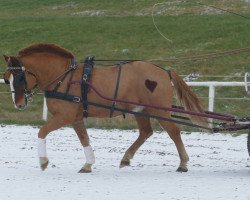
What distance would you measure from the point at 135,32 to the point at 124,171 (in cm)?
2467

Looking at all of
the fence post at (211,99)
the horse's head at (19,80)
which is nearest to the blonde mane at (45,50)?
the horse's head at (19,80)

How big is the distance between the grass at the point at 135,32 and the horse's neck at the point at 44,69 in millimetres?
10367

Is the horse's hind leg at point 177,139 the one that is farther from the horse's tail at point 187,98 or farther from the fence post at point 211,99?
the fence post at point 211,99

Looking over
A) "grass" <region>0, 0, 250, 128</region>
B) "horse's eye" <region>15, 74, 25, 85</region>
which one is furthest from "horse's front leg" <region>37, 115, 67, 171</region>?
"grass" <region>0, 0, 250, 128</region>

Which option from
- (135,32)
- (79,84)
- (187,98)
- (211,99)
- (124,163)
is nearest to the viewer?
(79,84)

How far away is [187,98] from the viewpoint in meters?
10.4

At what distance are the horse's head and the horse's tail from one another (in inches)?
79.3

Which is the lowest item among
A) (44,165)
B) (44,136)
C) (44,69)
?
(44,165)

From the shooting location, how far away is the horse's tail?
1028 centimetres

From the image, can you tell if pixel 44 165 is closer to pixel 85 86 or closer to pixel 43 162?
pixel 43 162

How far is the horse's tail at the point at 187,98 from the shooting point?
1028 cm

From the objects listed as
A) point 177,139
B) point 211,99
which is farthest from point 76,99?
point 211,99

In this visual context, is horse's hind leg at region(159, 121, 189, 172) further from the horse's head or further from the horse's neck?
the horse's head

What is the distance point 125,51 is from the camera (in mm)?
29953
